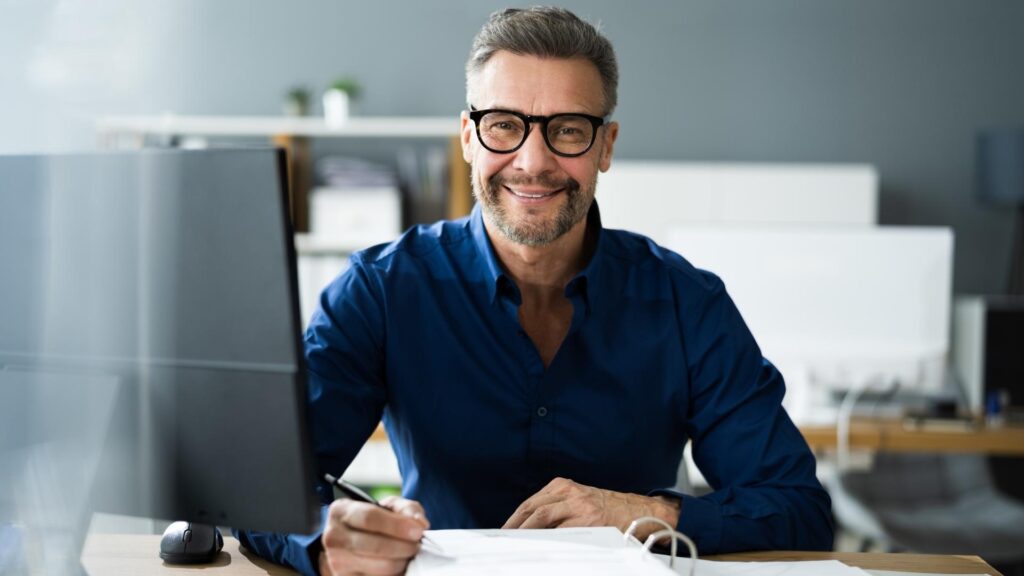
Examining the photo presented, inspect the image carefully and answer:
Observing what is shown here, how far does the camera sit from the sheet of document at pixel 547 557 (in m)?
1.01

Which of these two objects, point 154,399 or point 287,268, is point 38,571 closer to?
point 154,399

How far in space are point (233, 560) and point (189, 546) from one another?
0.18ft

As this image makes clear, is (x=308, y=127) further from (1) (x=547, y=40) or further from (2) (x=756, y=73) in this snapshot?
(1) (x=547, y=40)

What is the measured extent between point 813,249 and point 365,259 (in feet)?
7.50

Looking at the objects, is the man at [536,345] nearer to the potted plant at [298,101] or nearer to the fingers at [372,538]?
the fingers at [372,538]

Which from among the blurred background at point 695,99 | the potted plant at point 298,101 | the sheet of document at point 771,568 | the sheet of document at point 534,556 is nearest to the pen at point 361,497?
the sheet of document at point 534,556

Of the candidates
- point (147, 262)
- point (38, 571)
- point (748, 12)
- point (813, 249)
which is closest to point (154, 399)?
point (147, 262)

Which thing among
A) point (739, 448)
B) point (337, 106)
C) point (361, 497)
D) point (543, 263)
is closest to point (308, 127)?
point (337, 106)

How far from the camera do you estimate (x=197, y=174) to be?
0.92 m

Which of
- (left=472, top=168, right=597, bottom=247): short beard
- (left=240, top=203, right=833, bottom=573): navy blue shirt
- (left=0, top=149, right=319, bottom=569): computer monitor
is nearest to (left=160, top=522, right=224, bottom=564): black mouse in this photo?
(left=0, top=149, right=319, bottom=569): computer monitor

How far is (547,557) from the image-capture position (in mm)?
1045

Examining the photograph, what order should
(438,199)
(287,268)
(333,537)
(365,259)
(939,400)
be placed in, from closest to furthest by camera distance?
(287,268)
(333,537)
(365,259)
(939,400)
(438,199)

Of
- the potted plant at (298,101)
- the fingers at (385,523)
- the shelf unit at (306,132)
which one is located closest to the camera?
the fingers at (385,523)

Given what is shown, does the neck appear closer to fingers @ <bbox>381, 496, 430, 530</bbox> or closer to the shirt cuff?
the shirt cuff
